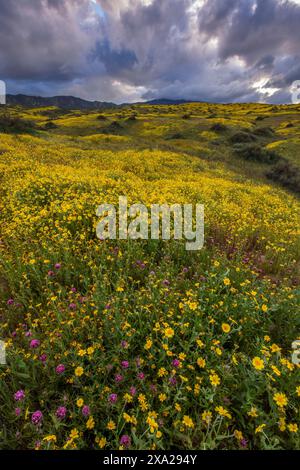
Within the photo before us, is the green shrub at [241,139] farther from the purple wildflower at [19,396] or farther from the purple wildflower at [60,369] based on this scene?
the purple wildflower at [19,396]

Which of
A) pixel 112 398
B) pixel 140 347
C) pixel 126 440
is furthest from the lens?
pixel 140 347

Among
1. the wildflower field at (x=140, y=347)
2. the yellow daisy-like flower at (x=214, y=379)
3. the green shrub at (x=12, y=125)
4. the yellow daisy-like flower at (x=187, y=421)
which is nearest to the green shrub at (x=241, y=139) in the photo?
the green shrub at (x=12, y=125)

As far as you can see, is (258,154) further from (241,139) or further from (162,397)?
(162,397)

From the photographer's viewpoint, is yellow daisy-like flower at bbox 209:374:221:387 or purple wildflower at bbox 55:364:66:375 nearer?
yellow daisy-like flower at bbox 209:374:221:387

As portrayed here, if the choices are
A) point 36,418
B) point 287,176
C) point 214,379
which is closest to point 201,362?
point 214,379

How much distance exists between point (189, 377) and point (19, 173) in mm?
10613

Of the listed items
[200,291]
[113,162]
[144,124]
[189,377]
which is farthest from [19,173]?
[144,124]

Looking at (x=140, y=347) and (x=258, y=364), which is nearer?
(x=258, y=364)

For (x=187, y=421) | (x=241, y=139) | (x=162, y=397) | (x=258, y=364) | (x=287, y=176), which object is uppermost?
(x=241, y=139)

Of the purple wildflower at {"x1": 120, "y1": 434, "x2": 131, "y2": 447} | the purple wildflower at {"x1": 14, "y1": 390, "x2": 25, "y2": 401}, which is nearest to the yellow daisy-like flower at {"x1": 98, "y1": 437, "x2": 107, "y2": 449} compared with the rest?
the purple wildflower at {"x1": 120, "y1": 434, "x2": 131, "y2": 447}

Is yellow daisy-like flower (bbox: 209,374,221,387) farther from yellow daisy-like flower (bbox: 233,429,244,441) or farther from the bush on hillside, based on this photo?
the bush on hillside

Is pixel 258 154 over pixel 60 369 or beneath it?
over

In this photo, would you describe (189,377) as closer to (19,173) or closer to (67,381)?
→ (67,381)

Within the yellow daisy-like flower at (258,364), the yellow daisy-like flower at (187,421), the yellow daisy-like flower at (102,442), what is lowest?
the yellow daisy-like flower at (102,442)
